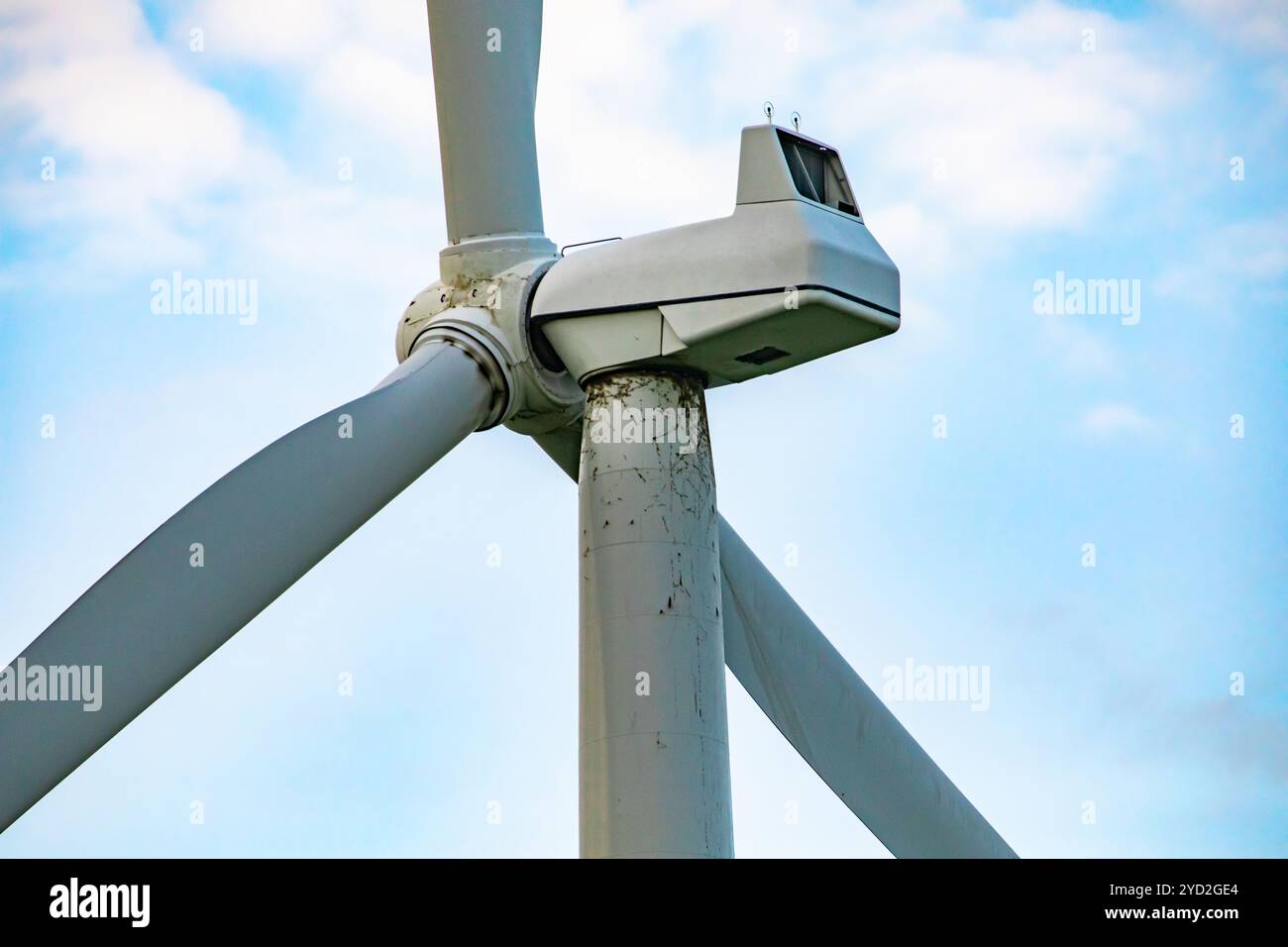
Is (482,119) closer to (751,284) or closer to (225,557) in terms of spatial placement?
(751,284)

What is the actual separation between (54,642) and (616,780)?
3318 mm

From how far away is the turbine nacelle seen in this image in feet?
42.8

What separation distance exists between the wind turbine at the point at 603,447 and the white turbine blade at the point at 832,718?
0.02 meters

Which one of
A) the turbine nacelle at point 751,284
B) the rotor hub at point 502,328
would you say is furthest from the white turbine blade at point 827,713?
the turbine nacelle at point 751,284

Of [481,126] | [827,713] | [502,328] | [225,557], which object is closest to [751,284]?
[502,328]

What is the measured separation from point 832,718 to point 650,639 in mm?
2768

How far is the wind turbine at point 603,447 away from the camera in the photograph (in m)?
11.9

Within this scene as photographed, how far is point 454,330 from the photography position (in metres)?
14.2

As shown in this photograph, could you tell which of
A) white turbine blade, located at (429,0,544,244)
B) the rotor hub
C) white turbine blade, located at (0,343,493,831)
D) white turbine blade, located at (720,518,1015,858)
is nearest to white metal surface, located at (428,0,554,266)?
white turbine blade, located at (429,0,544,244)

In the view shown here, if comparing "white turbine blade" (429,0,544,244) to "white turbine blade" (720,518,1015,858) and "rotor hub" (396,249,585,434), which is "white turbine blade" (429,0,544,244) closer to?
"rotor hub" (396,249,585,434)

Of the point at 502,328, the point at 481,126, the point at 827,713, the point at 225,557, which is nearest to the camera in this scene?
the point at 225,557

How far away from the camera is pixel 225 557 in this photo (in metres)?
12.0

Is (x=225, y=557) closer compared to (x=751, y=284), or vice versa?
(x=225, y=557)
